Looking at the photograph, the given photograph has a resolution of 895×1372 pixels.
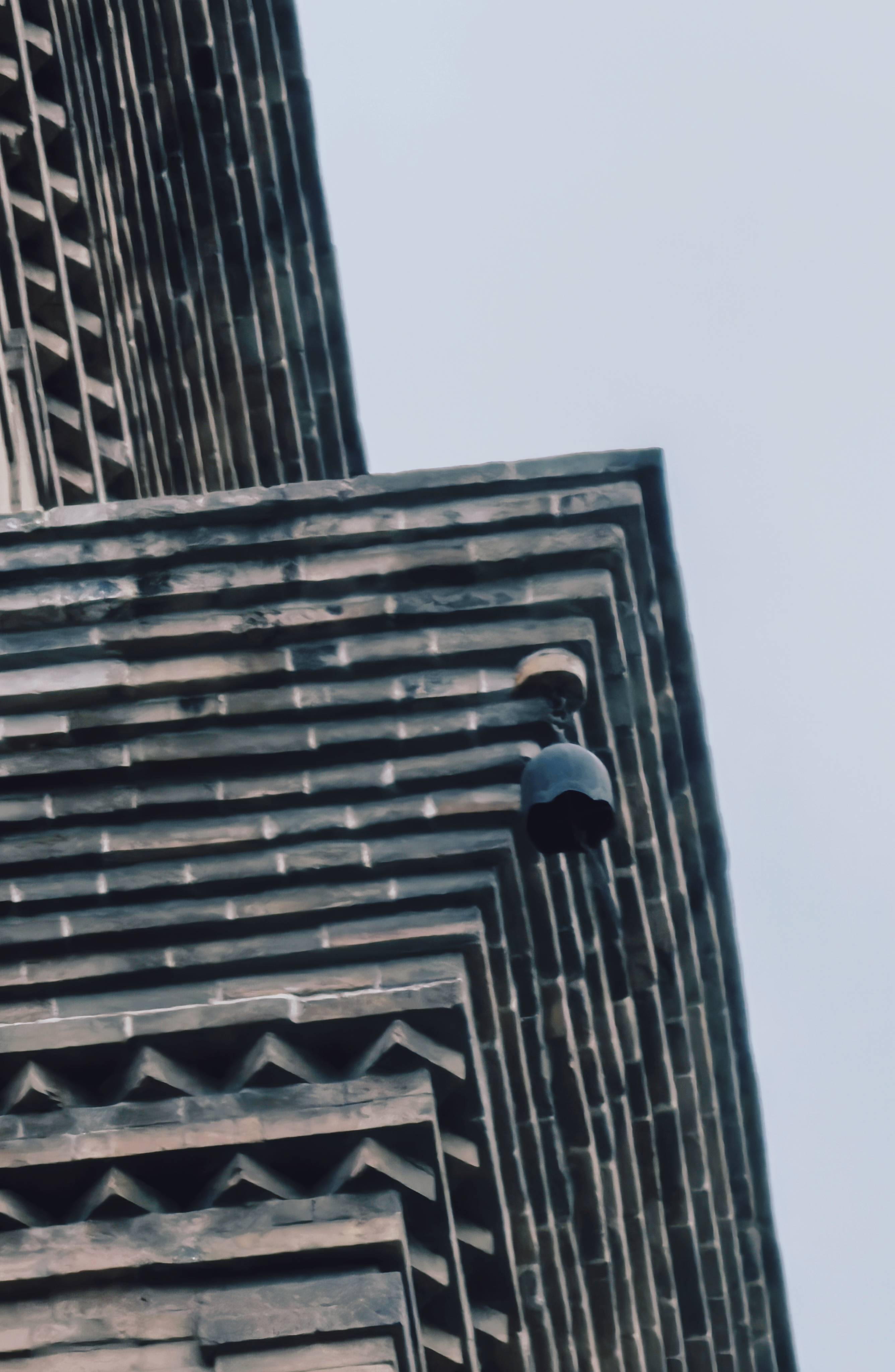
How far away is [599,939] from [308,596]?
1518mm

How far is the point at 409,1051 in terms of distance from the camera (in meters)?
5.93

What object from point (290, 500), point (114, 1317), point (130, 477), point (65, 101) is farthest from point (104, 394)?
point (114, 1317)

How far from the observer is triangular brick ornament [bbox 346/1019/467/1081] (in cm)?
593

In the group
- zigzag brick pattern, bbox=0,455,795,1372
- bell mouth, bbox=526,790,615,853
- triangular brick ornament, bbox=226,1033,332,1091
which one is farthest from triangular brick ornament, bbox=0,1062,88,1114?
bell mouth, bbox=526,790,615,853

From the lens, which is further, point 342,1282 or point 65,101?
point 65,101

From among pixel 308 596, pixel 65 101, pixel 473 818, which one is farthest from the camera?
pixel 65 101

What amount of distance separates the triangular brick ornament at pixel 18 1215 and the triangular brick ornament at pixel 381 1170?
0.76m

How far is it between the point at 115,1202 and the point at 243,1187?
0.34m

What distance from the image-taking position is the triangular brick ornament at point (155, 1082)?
5.88 metres

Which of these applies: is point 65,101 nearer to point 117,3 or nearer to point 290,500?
point 117,3

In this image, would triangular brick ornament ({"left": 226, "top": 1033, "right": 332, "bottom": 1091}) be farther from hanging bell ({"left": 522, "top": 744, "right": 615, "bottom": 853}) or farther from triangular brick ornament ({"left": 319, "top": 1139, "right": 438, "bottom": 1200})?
hanging bell ({"left": 522, "top": 744, "right": 615, "bottom": 853})

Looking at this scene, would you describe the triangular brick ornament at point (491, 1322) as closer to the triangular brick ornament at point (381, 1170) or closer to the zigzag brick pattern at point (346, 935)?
the zigzag brick pattern at point (346, 935)

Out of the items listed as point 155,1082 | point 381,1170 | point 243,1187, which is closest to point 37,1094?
point 155,1082

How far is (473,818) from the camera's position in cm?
648
